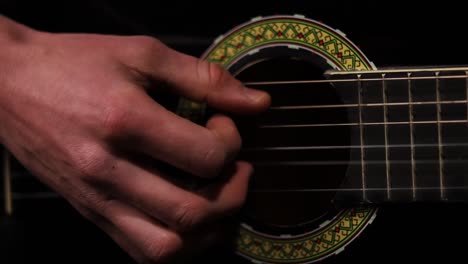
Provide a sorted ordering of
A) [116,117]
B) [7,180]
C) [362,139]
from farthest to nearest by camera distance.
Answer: [7,180], [362,139], [116,117]

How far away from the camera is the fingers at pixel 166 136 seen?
606mm

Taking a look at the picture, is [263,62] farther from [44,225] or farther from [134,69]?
[44,225]

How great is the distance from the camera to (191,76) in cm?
66

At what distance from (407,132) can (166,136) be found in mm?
378

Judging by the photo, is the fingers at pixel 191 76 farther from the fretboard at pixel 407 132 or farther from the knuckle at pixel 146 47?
the fretboard at pixel 407 132

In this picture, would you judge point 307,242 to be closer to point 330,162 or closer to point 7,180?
point 330,162

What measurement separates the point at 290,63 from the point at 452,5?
27 cm

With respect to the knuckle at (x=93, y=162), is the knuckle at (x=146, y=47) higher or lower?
higher

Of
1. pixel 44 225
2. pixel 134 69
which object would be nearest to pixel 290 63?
pixel 134 69

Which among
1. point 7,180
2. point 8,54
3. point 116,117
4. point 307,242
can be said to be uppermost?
point 8,54

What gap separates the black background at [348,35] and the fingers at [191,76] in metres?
0.12

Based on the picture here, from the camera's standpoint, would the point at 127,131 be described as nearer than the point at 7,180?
Yes

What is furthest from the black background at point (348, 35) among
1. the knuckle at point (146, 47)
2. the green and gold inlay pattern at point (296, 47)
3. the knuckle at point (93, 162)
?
the knuckle at point (93, 162)

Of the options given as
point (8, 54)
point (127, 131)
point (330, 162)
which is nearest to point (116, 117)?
point (127, 131)
